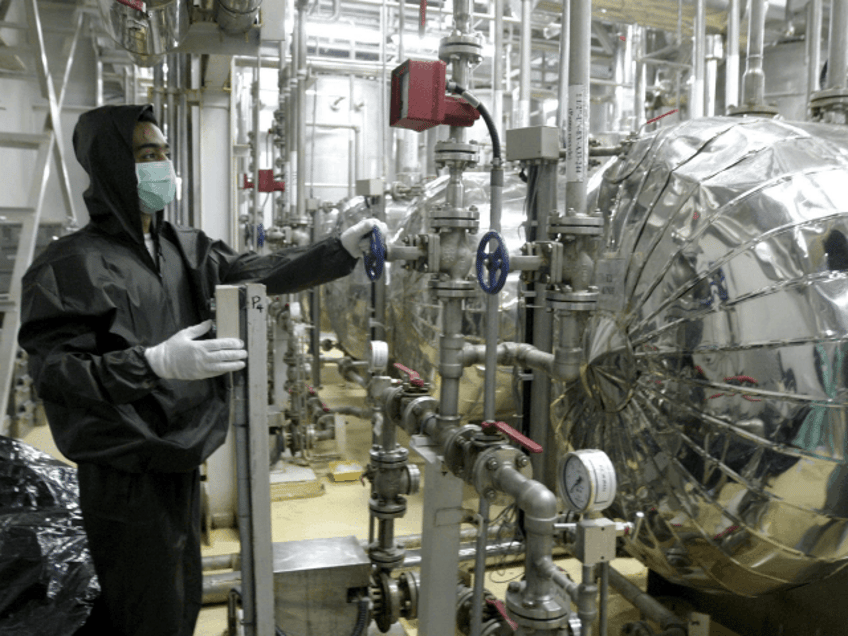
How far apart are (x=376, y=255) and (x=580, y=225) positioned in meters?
0.59

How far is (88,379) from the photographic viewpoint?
62.6 inches

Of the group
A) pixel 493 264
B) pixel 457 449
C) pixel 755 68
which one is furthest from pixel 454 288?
pixel 755 68

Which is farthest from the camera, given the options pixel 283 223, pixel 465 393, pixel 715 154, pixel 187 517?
pixel 283 223

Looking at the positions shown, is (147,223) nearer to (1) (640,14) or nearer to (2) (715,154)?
(2) (715,154)

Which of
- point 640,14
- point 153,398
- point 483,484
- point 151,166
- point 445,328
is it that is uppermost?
point 640,14

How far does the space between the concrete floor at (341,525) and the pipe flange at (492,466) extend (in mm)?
856

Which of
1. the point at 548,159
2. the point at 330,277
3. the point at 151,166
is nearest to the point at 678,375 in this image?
the point at 548,159

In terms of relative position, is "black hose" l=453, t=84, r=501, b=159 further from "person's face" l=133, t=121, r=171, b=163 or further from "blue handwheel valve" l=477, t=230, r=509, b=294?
"person's face" l=133, t=121, r=171, b=163

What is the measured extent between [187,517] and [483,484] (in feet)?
2.78

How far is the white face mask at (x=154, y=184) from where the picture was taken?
1921 millimetres

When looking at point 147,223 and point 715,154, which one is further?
point 147,223

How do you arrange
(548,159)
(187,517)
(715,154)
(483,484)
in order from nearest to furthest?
(483,484) < (715,154) < (187,517) < (548,159)

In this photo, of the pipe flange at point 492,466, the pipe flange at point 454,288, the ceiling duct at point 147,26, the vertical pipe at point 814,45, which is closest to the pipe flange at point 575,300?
the pipe flange at point 454,288

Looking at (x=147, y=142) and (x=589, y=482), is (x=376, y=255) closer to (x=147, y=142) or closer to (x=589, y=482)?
(x=147, y=142)
